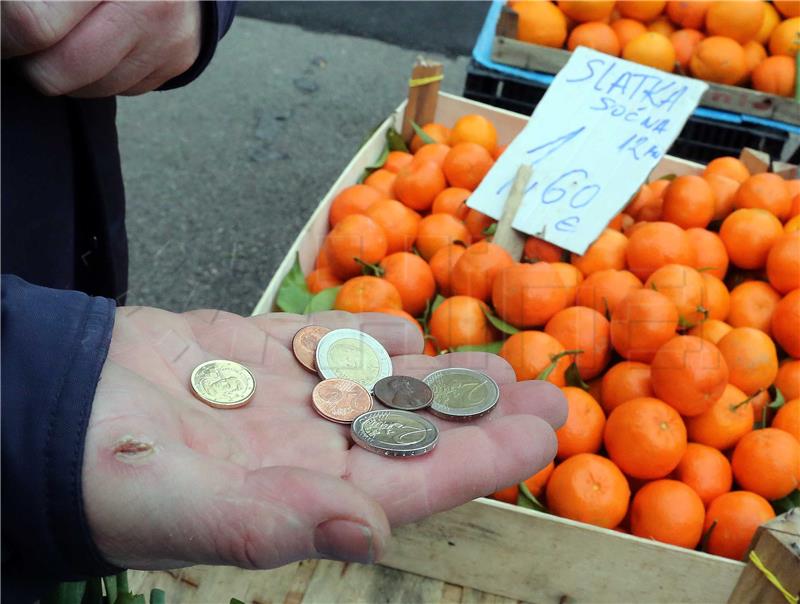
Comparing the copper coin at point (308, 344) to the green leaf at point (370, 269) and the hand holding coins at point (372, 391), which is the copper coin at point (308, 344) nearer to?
the hand holding coins at point (372, 391)

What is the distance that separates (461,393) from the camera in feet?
4.01

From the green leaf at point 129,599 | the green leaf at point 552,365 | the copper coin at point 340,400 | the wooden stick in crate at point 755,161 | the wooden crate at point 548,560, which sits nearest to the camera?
the green leaf at point 129,599

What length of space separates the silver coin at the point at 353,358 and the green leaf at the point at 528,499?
0.43 meters

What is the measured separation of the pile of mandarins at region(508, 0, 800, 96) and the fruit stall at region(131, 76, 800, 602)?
562 mm

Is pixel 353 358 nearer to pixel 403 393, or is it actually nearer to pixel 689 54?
pixel 403 393

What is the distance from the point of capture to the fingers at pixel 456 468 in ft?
2.98

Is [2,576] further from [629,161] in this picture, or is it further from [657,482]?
[629,161]

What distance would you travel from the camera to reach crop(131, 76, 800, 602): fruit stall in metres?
1.41

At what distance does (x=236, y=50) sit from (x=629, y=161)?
13.2 feet

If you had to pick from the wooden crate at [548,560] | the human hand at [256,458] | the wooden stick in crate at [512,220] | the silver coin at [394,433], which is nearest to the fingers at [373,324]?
the human hand at [256,458]

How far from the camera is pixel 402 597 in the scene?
59.1 inches

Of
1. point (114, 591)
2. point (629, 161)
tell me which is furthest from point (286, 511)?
point (629, 161)

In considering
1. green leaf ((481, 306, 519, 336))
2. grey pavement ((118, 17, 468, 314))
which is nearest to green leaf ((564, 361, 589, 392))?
green leaf ((481, 306, 519, 336))

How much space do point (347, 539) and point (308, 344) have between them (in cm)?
58
